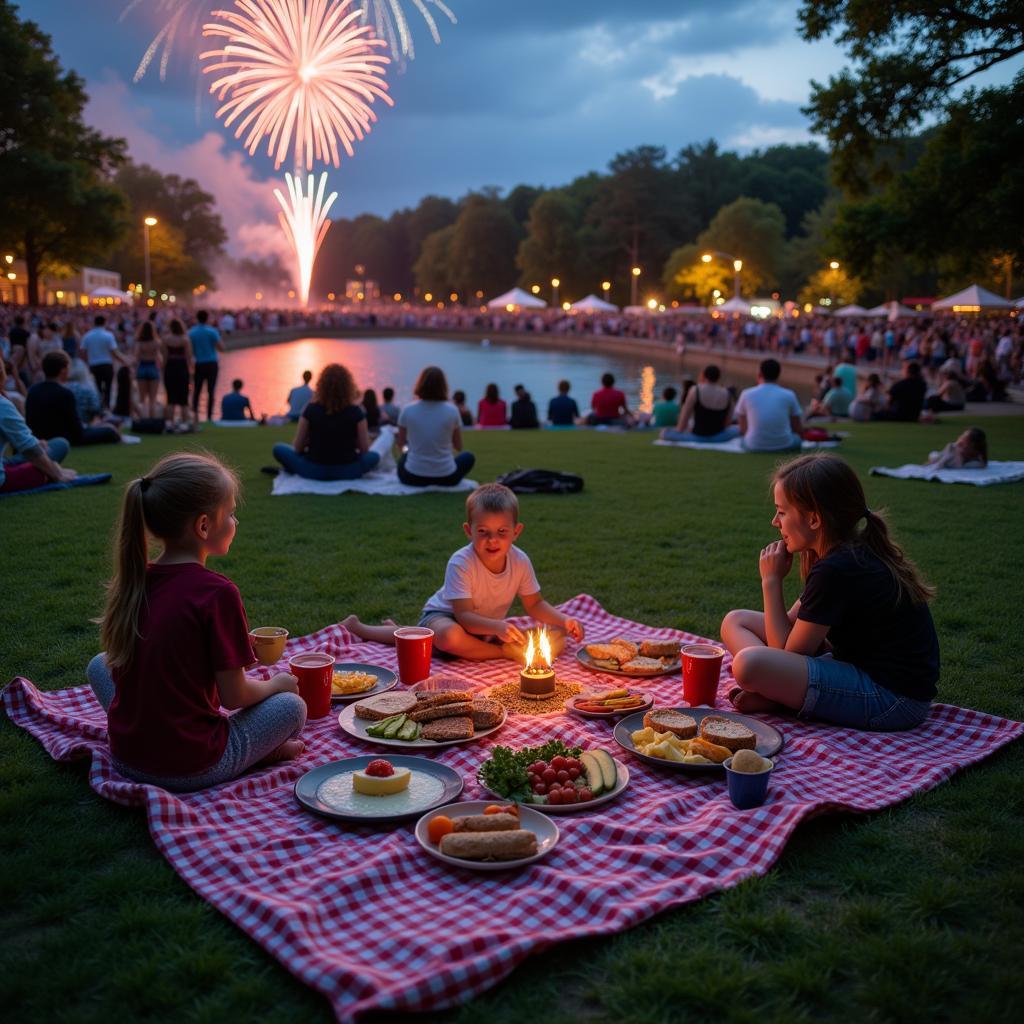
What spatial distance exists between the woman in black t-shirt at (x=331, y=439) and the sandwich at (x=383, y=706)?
6.43 m

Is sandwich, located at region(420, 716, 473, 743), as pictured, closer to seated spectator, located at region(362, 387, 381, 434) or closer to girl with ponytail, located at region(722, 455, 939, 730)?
girl with ponytail, located at region(722, 455, 939, 730)

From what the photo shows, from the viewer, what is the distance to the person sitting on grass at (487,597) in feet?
16.4

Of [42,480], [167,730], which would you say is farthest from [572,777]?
[42,480]

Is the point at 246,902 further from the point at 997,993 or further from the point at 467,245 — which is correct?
the point at 467,245

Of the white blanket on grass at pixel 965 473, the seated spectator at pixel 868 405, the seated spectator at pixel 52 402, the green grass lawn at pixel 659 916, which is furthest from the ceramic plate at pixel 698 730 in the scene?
the seated spectator at pixel 868 405

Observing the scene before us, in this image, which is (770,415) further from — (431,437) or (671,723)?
(671,723)

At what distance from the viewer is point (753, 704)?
454 centimetres

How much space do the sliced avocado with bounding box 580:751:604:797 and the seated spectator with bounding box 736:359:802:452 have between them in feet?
35.4

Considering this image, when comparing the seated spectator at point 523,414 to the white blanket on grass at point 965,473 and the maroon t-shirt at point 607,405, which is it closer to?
the maroon t-shirt at point 607,405

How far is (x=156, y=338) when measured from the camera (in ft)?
55.8

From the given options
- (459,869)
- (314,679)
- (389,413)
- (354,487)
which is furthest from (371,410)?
(459,869)

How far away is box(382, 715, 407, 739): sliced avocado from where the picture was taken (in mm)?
4184

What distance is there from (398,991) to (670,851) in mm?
1162

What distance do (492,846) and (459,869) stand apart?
161 mm
